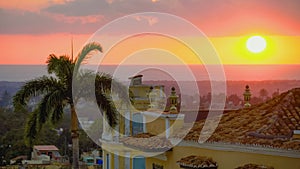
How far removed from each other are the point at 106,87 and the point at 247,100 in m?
4.32

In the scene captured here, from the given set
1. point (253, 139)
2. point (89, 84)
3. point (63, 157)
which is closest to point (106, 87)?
point (89, 84)

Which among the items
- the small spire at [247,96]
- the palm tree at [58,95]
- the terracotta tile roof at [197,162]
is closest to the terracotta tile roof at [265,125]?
the terracotta tile roof at [197,162]

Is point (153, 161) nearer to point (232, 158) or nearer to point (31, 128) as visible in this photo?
point (31, 128)

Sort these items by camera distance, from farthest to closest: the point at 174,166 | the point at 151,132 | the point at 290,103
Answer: the point at 151,132 → the point at 174,166 → the point at 290,103

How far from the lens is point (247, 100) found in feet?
55.3

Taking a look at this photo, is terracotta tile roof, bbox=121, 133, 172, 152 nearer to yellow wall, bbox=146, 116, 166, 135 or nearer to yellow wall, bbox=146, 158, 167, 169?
yellow wall, bbox=146, 116, 166, 135

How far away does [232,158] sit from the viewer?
11461 millimetres

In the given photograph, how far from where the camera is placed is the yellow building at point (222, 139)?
1055cm

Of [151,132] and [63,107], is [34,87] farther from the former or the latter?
[151,132]

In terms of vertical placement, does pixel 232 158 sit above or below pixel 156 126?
below

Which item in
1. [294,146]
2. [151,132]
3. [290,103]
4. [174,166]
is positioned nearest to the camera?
[294,146]

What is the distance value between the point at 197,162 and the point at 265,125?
165 centimetres

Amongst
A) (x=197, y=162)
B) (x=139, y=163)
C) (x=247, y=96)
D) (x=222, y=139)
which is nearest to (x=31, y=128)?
(x=139, y=163)

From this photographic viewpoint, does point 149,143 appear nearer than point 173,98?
Yes
